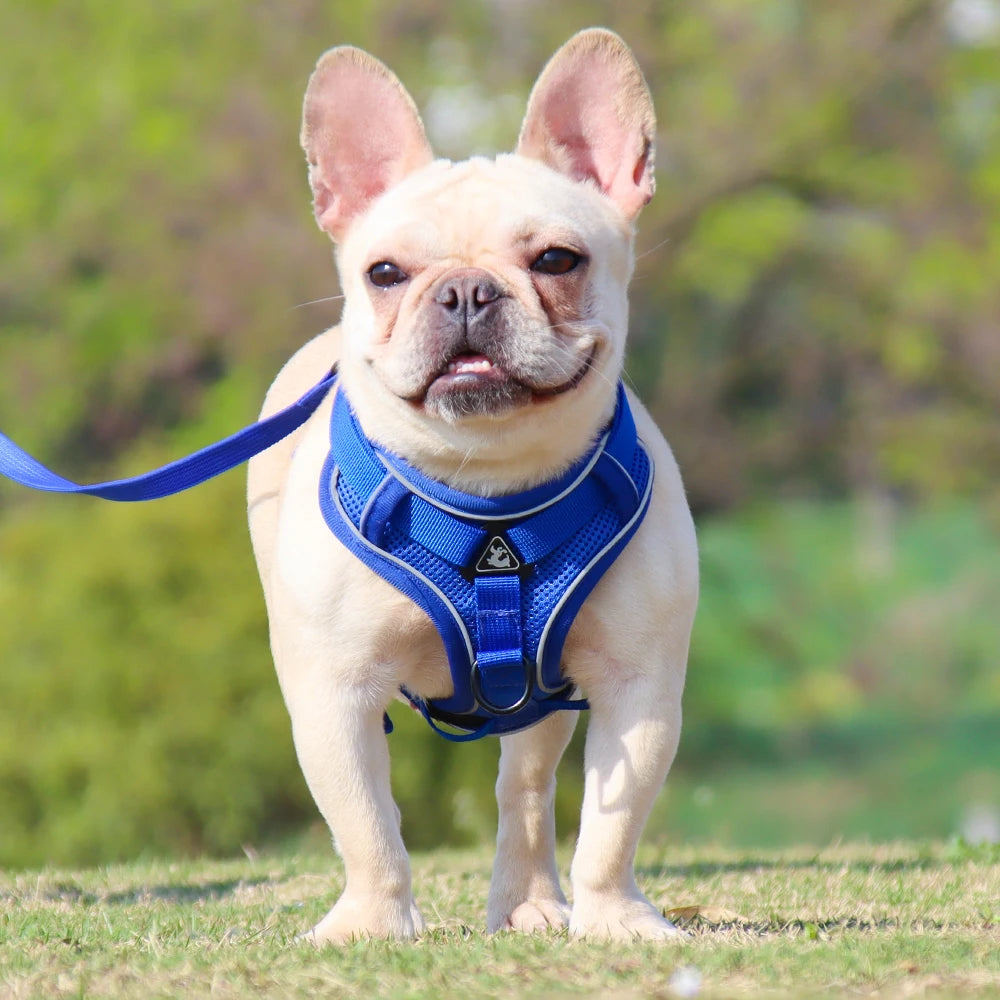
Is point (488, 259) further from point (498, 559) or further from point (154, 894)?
point (154, 894)

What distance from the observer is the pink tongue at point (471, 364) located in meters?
3.59

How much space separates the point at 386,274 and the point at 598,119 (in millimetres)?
750

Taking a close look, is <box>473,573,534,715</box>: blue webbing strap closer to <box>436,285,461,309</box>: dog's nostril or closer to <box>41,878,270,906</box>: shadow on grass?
<box>436,285,461,309</box>: dog's nostril

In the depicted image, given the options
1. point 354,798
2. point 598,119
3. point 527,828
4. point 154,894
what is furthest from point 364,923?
point 598,119

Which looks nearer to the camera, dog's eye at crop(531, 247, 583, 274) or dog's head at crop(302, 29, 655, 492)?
dog's head at crop(302, 29, 655, 492)

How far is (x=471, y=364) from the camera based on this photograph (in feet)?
11.8

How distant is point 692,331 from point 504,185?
54.5 ft

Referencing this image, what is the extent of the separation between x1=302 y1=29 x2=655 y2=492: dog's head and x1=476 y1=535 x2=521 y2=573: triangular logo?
14cm

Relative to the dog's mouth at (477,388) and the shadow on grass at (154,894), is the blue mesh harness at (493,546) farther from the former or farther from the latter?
the shadow on grass at (154,894)

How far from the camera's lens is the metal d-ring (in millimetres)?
3777

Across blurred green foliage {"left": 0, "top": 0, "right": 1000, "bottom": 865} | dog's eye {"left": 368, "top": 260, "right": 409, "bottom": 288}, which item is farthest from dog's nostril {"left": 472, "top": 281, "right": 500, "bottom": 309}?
→ blurred green foliage {"left": 0, "top": 0, "right": 1000, "bottom": 865}

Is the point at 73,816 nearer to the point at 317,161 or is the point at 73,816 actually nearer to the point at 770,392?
the point at 317,161

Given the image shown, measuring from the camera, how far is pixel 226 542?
1060cm

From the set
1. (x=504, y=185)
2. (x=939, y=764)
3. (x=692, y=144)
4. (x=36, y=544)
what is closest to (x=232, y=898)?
(x=504, y=185)
